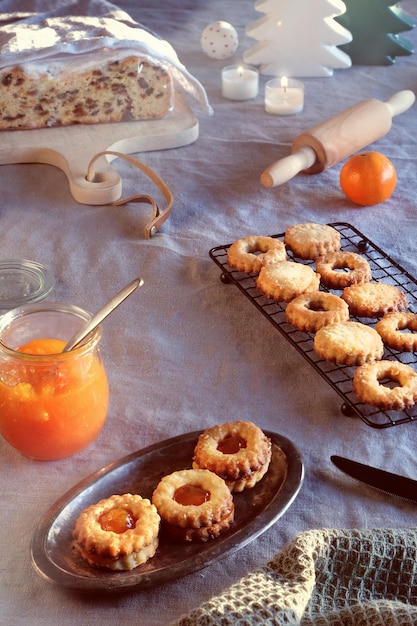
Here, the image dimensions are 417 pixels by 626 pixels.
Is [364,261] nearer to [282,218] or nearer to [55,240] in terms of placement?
[282,218]

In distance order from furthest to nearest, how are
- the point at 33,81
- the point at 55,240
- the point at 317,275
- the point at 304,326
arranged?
the point at 33,81 → the point at 55,240 → the point at 317,275 → the point at 304,326

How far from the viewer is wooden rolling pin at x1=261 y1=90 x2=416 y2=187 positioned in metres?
2.31

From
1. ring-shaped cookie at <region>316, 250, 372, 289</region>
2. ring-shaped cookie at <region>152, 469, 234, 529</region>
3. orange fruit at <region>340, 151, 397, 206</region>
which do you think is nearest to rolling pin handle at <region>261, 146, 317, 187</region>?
orange fruit at <region>340, 151, 397, 206</region>

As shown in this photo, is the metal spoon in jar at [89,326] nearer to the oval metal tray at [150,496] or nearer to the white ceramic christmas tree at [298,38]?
the oval metal tray at [150,496]

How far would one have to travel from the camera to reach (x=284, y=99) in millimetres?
2828

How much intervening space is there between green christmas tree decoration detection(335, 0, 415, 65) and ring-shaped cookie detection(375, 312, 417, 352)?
5.51ft

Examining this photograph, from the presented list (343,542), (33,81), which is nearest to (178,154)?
(33,81)

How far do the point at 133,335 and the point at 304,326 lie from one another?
369mm

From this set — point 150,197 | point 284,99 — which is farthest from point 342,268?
point 284,99

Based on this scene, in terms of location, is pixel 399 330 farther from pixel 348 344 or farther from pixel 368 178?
pixel 368 178

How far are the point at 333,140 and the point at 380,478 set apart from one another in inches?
50.2

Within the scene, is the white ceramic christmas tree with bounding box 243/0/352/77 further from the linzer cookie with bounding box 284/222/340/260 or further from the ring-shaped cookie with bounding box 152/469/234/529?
the ring-shaped cookie with bounding box 152/469/234/529

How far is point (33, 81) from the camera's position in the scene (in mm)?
2486

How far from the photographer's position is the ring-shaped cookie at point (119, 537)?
3.97 feet
